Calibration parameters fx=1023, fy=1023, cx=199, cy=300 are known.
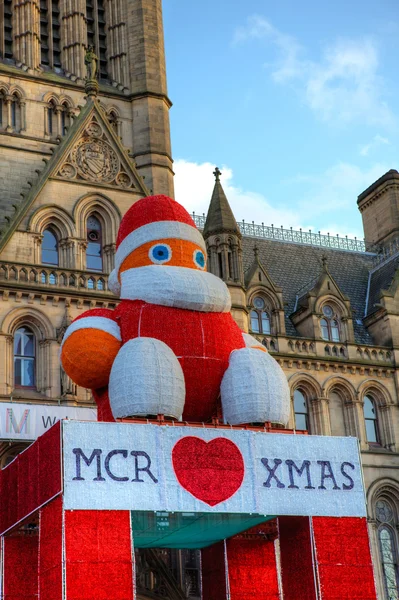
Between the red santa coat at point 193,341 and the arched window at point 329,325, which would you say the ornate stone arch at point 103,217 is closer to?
the arched window at point 329,325

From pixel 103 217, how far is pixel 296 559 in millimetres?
14459

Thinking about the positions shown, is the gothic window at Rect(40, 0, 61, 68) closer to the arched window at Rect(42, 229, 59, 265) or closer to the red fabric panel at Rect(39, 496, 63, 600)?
the arched window at Rect(42, 229, 59, 265)

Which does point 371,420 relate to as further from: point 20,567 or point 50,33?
point 20,567

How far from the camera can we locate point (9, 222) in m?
28.2

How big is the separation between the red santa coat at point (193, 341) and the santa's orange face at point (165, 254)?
88 centimetres

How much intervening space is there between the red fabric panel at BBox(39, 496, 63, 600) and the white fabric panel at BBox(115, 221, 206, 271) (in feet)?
16.5

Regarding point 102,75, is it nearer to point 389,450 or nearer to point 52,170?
point 52,170

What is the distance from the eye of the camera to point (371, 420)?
34.9m

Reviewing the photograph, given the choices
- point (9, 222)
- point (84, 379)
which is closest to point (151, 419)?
point (84, 379)

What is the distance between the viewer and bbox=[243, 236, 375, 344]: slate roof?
38688mm

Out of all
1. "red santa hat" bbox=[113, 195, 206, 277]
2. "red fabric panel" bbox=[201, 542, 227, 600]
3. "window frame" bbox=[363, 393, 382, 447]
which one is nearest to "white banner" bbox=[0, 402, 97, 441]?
"red fabric panel" bbox=[201, 542, 227, 600]

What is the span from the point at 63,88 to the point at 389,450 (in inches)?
641

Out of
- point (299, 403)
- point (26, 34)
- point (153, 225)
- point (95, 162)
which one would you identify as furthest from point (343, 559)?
point (26, 34)

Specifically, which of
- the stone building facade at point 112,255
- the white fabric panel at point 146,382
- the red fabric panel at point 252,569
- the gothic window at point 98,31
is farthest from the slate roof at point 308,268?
the white fabric panel at point 146,382
